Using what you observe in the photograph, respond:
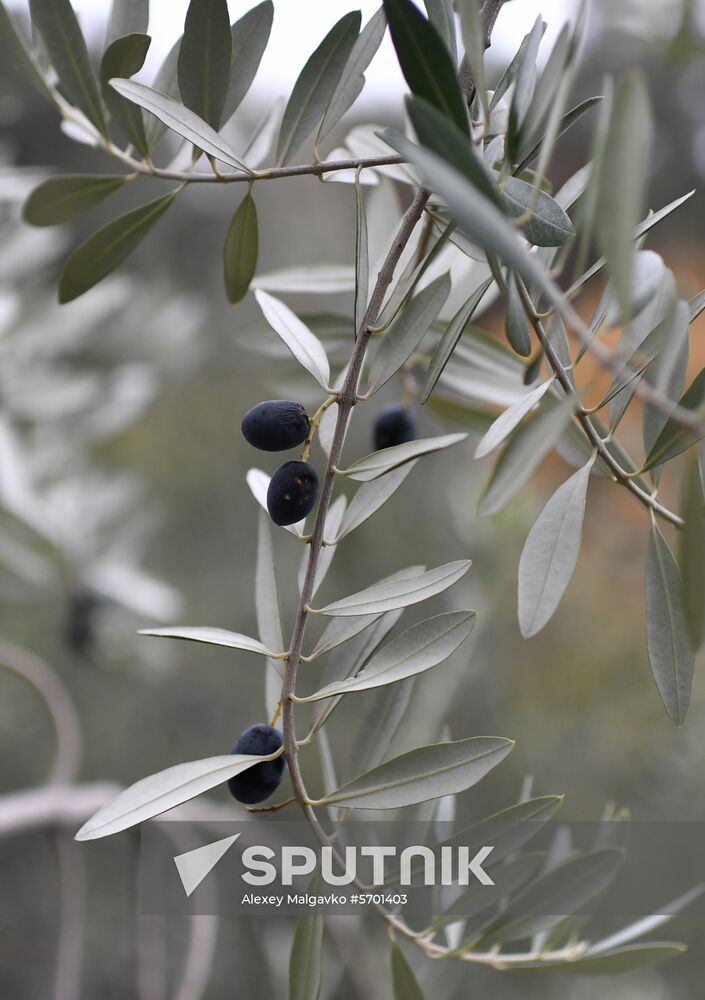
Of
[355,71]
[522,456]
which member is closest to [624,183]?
[522,456]

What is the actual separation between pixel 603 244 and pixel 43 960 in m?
1.87

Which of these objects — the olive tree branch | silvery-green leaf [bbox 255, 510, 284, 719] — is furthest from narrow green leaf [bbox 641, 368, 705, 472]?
silvery-green leaf [bbox 255, 510, 284, 719]

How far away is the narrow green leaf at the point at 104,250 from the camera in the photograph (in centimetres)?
27

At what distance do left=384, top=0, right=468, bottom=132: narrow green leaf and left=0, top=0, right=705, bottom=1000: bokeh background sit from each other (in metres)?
0.15

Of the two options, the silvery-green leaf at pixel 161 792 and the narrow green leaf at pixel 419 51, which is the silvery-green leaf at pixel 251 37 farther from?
the silvery-green leaf at pixel 161 792

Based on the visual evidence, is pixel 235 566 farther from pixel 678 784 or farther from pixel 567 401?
pixel 567 401

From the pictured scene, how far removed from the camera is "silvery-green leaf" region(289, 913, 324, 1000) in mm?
246

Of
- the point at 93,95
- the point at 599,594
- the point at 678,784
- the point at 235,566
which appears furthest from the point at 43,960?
the point at 93,95

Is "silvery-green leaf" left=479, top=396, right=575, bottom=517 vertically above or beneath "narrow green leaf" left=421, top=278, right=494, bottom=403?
beneath

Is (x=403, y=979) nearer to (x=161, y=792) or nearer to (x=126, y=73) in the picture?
(x=161, y=792)

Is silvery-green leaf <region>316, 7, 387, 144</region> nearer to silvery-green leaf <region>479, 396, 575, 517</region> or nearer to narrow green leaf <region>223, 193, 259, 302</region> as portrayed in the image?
narrow green leaf <region>223, 193, 259, 302</region>

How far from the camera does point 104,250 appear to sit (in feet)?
0.89

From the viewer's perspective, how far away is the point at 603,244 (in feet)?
0.47

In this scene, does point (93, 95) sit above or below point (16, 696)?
below
